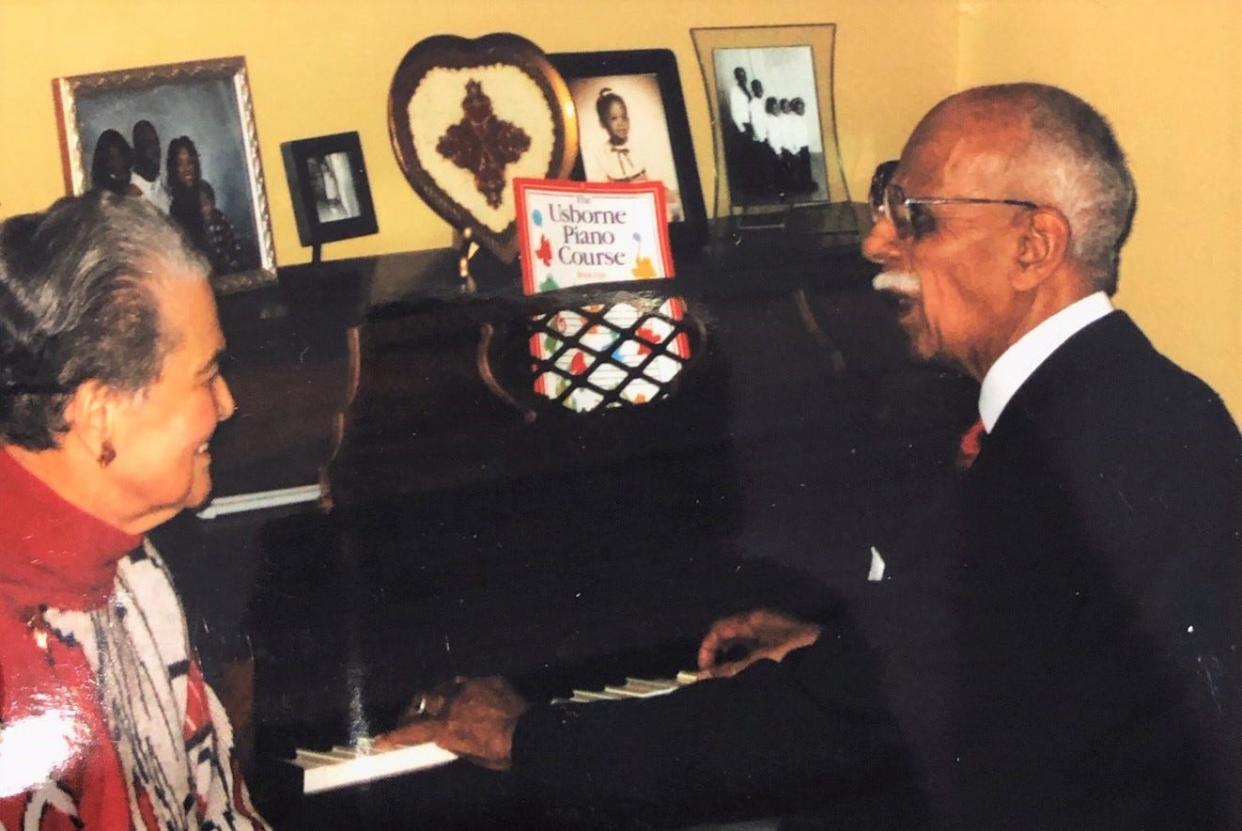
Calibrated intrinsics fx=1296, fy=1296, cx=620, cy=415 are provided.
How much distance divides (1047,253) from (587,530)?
2.03 ft

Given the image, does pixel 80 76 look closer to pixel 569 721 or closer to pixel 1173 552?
pixel 569 721

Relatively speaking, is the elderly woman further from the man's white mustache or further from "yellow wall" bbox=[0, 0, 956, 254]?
the man's white mustache

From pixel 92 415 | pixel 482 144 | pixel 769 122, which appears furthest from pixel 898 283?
pixel 92 415

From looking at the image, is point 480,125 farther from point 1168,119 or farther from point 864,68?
point 1168,119

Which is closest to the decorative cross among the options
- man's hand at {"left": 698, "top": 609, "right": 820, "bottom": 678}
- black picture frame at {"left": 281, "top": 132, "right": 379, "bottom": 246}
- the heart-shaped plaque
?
the heart-shaped plaque

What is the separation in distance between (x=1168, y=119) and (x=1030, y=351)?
1.39 ft

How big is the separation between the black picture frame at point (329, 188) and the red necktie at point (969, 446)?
Answer: 2.56ft

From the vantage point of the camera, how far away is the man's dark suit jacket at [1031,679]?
1.37 m

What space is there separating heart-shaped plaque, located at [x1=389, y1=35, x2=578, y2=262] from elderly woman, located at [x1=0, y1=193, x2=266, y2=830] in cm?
37

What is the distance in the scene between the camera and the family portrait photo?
5.74 feet

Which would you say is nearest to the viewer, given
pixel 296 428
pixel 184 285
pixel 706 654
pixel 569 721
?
pixel 184 285

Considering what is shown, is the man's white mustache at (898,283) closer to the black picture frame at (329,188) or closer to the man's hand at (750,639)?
the man's hand at (750,639)

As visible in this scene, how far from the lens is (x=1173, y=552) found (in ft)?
4.47

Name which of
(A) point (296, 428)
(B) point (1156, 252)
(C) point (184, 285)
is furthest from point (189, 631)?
(B) point (1156, 252)
